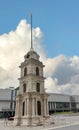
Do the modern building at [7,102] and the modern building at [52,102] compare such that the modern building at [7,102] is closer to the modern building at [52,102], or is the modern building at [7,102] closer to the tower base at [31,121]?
the modern building at [52,102]

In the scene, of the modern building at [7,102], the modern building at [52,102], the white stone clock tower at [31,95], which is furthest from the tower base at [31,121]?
the modern building at [52,102]

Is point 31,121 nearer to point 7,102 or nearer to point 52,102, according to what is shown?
point 7,102

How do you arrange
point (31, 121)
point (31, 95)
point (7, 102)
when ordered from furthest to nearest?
point (7, 102) → point (31, 95) → point (31, 121)

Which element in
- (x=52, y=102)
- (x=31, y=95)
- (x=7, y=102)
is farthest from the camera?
(x=52, y=102)

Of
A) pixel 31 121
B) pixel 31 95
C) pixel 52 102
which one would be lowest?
pixel 31 121

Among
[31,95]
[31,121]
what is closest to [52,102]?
[31,95]

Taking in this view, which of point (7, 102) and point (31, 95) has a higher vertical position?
point (31, 95)

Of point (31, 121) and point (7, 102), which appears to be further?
point (7, 102)

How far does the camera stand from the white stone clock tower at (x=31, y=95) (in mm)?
41812

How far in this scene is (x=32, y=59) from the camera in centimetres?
4509

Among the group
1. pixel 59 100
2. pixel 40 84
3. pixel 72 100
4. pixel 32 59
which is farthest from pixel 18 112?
pixel 72 100

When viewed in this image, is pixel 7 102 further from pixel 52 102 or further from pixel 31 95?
pixel 31 95

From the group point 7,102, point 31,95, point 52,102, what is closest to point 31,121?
point 31,95

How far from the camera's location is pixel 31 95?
140 ft
